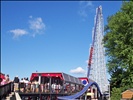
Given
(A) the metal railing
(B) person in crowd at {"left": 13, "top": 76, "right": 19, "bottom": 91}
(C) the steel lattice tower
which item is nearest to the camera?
(A) the metal railing

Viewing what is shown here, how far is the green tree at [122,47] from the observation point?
29016mm

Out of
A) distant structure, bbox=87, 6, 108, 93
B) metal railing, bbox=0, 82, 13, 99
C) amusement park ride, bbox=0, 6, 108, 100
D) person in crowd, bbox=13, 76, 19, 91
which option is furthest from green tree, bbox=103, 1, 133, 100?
distant structure, bbox=87, 6, 108, 93

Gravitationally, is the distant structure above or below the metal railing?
above

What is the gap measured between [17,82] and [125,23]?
13.1 meters

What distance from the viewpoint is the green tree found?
95.2 ft

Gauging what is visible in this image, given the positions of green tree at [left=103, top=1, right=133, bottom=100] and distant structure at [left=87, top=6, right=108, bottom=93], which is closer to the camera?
green tree at [left=103, top=1, right=133, bottom=100]

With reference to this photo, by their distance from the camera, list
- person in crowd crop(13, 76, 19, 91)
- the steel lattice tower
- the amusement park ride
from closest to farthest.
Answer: person in crowd crop(13, 76, 19, 91) < the amusement park ride < the steel lattice tower

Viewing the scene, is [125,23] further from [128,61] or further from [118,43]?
[128,61]

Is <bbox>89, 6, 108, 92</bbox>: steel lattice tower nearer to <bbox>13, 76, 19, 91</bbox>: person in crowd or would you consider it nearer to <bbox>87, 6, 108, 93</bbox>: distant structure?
<bbox>87, 6, 108, 93</bbox>: distant structure

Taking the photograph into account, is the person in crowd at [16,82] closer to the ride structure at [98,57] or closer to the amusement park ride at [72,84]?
the amusement park ride at [72,84]

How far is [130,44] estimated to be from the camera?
2945 centimetres

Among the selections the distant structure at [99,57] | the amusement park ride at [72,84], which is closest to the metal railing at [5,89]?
the amusement park ride at [72,84]

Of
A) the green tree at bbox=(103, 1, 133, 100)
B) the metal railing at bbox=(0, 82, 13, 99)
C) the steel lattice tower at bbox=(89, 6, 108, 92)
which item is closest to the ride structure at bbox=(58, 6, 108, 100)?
the steel lattice tower at bbox=(89, 6, 108, 92)

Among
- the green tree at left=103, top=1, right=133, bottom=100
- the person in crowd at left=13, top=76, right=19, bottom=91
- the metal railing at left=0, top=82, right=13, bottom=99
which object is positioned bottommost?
the metal railing at left=0, top=82, right=13, bottom=99
